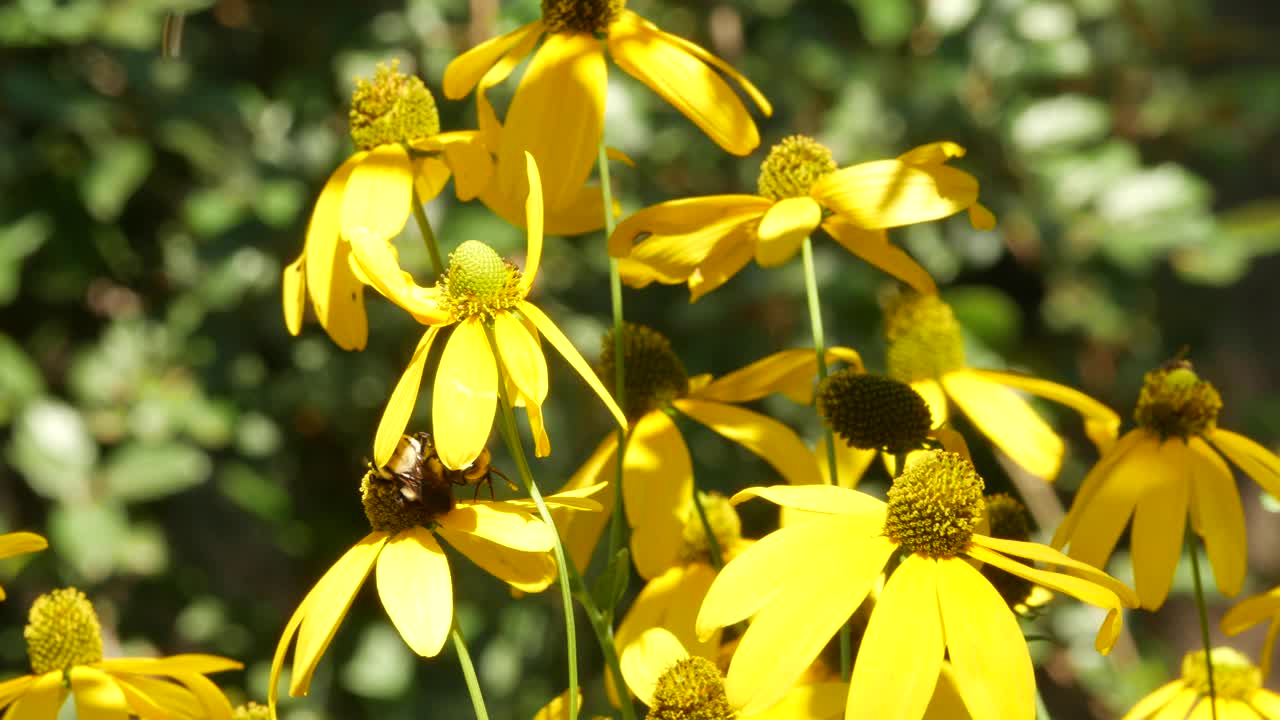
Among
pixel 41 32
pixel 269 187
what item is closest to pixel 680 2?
pixel 269 187

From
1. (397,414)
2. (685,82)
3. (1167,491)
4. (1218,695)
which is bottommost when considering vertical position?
(1218,695)

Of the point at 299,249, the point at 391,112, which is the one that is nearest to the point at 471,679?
the point at 391,112

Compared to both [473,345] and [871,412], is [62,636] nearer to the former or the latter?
[473,345]

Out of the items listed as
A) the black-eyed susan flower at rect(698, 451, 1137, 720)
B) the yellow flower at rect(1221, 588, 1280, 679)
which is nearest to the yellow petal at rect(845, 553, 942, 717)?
the black-eyed susan flower at rect(698, 451, 1137, 720)

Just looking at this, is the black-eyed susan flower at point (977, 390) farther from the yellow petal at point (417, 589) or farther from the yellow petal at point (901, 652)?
the yellow petal at point (417, 589)

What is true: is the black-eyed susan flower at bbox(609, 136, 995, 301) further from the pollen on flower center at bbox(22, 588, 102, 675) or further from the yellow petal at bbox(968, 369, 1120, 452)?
the pollen on flower center at bbox(22, 588, 102, 675)

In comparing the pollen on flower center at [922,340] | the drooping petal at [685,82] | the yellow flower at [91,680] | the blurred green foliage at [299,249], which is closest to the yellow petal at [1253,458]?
the pollen on flower center at [922,340]

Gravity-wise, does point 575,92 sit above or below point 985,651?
above
